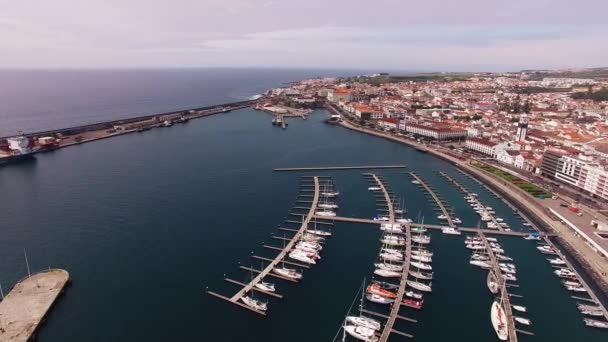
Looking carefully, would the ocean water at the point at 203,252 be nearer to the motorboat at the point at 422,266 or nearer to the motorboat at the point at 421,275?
the motorboat at the point at 421,275

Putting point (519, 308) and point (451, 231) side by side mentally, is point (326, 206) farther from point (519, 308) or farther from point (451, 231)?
point (519, 308)

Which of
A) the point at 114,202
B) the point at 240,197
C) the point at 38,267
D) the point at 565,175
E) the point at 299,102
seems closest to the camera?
the point at 38,267

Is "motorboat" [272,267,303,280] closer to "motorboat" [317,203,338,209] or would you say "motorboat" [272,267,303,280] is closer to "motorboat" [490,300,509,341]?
"motorboat" [317,203,338,209]

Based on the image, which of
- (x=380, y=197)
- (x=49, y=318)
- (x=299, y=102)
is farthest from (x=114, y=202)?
(x=299, y=102)

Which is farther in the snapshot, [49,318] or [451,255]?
[451,255]

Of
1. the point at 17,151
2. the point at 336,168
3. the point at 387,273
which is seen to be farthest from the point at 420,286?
the point at 17,151

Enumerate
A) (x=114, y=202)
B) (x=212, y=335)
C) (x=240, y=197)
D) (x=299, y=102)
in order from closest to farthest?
(x=212, y=335)
(x=114, y=202)
(x=240, y=197)
(x=299, y=102)

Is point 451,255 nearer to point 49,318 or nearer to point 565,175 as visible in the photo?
point 565,175

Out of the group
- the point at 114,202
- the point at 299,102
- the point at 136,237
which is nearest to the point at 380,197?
the point at 136,237
